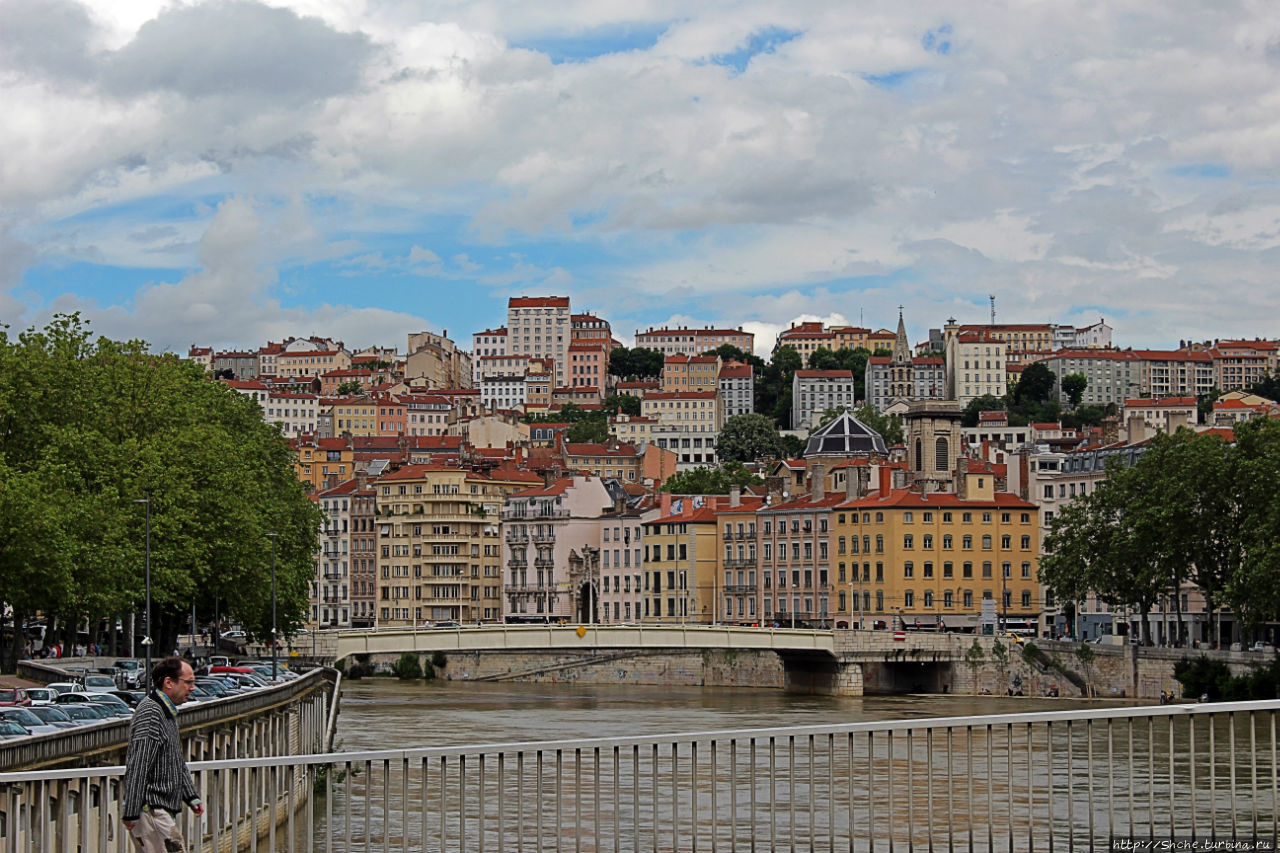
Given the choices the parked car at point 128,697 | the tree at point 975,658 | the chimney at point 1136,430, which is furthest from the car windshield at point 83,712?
the chimney at point 1136,430

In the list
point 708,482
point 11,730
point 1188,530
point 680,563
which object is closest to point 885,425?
point 708,482

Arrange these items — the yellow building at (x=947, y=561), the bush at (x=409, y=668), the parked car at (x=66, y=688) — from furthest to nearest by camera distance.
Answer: the yellow building at (x=947, y=561)
the bush at (x=409, y=668)
the parked car at (x=66, y=688)

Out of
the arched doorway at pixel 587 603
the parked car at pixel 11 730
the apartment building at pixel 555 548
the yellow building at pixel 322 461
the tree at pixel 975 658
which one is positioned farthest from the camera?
the yellow building at pixel 322 461

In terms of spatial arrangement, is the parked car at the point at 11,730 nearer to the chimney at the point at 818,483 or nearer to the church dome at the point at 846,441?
the chimney at the point at 818,483

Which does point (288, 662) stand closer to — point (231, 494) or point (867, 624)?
point (231, 494)

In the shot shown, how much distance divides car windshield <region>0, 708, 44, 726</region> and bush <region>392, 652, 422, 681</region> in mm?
63728

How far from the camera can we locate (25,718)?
33094 millimetres

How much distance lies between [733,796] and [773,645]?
6322 cm

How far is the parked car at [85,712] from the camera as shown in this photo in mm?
35500

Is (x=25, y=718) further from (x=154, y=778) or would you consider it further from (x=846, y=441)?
(x=846, y=441)

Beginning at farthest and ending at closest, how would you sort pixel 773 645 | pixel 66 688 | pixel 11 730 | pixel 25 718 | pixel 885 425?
pixel 885 425 → pixel 773 645 → pixel 66 688 → pixel 25 718 → pixel 11 730

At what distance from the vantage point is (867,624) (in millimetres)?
104875

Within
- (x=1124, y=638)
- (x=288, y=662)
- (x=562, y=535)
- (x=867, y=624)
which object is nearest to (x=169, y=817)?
(x=288, y=662)

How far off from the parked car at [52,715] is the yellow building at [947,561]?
72.7 m
